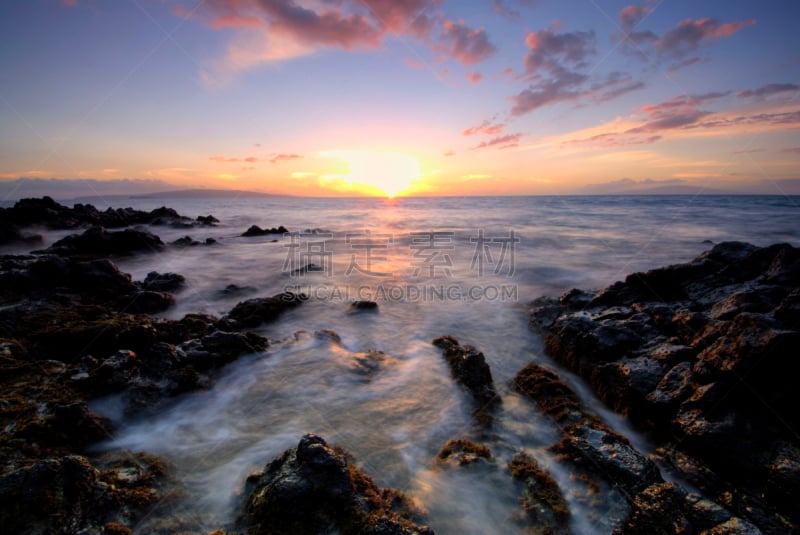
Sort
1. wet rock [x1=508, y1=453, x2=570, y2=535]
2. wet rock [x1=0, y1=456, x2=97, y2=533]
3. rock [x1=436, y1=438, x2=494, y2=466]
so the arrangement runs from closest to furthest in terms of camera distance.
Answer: wet rock [x1=0, y1=456, x2=97, y2=533] → wet rock [x1=508, y1=453, x2=570, y2=535] → rock [x1=436, y1=438, x2=494, y2=466]

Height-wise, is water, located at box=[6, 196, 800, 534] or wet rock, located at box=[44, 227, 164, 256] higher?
Answer: wet rock, located at box=[44, 227, 164, 256]

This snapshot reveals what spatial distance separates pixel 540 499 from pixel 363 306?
6394 mm

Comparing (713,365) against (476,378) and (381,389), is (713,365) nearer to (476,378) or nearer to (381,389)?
(476,378)

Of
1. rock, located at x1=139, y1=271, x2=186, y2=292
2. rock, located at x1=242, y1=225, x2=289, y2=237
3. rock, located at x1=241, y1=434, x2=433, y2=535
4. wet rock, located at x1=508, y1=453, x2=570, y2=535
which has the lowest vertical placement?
wet rock, located at x1=508, y1=453, x2=570, y2=535

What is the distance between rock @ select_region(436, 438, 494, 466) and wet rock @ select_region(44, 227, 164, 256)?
53.1 ft

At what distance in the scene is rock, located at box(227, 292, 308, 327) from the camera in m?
7.76

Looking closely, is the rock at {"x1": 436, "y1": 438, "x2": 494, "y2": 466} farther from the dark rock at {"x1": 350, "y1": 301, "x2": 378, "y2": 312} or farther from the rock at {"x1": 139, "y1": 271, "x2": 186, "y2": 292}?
the rock at {"x1": 139, "y1": 271, "x2": 186, "y2": 292}

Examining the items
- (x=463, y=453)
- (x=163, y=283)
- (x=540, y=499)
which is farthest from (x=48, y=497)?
(x=163, y=283)

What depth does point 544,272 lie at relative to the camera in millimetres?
13711

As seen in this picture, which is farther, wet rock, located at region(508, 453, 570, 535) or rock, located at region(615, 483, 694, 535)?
wet rock, located at region(508, 453, 570, 535)

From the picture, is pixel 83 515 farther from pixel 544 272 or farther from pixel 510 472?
pixel 544 272

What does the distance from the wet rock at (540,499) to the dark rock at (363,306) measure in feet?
19.0

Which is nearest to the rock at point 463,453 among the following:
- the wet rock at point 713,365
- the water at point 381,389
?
the water at point 381,389

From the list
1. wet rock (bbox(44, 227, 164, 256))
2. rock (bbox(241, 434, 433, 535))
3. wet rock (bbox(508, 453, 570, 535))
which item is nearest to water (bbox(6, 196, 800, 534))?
wet rock (bbox(508, 453, 570, 535))
